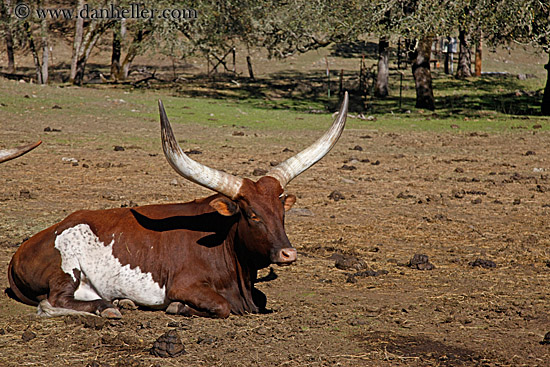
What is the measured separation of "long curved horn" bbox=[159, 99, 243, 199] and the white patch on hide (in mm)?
884

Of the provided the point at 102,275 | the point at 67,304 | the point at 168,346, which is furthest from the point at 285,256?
the point at 67,304

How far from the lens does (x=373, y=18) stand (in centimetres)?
2131

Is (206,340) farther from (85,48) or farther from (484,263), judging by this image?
(85,48)

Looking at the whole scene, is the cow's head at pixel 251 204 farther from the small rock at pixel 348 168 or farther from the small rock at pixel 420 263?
the small rock at pixel 348 168

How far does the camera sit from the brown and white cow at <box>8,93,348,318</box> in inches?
209

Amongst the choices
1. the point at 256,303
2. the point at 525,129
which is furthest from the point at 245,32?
the point at 256,303

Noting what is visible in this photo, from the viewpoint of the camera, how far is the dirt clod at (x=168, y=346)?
4.39 m

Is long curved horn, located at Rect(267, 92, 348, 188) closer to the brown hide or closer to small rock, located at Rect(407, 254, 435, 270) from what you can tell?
the brown hide

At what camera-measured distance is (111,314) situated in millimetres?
5156

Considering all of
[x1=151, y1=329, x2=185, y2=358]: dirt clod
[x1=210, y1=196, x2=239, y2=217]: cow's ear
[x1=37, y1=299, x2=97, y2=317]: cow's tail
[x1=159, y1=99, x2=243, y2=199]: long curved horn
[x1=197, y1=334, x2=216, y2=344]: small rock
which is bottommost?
[x1=37, y1=299, x2=97, y2=317]: cow's tail

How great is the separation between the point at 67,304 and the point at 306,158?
7.44ft

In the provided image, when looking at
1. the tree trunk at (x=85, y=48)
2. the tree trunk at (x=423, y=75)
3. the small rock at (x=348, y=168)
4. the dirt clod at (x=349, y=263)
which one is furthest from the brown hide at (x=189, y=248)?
the tree trunk at (x=85, y=48)

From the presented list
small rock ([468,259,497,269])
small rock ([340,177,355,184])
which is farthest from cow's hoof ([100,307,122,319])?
small rock ([340,177,355,184])

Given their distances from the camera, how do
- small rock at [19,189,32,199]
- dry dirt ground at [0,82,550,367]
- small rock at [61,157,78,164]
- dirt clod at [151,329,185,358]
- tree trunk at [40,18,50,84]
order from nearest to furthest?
dirt clod at [151,329,185,358], dry dirt ground at [0,82,550,367], small rock at [19,189,32,199], small rock at [61,157,78,164], tree trunk at [40,18,50,84]
